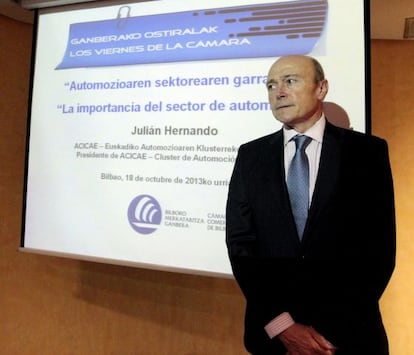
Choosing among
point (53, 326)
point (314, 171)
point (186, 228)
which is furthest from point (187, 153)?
point (53, 326)

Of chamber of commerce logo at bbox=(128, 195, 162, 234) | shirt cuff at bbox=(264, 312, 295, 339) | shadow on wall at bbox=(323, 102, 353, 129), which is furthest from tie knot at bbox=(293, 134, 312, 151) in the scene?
chamber of commerce logo at bbox=(128, 195, 162, 234)

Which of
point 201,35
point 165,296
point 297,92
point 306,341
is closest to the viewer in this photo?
point 306,341

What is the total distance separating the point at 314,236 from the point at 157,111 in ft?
2.70

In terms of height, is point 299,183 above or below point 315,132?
below

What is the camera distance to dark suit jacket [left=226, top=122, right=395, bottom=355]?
116cm

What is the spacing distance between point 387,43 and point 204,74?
0.94 meters

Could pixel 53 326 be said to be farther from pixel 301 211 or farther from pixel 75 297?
pixel 301 211

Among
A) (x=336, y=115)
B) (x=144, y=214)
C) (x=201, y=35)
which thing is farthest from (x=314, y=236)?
(x=201, y=35)

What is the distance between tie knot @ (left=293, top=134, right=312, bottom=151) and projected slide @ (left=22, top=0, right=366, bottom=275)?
6.4 inches

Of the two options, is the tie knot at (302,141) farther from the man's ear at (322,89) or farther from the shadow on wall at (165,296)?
the shadow on wall at (165,296)

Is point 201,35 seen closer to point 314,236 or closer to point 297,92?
point 297,92

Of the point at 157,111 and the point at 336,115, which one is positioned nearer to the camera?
the point at 336,115

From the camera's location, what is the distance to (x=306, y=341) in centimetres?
116

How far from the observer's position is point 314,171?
1242mm
